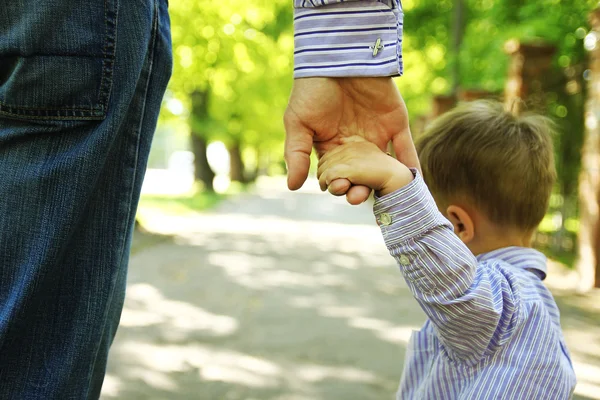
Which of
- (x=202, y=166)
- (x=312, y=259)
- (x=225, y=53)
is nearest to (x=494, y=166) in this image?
(x=312, y=259)

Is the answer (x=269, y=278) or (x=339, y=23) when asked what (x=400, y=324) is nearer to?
(x=269, y=278)

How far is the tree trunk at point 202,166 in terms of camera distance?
70.4ft

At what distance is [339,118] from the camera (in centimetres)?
146

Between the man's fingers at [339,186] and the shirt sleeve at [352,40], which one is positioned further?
the shirt sleeve at [352,40]

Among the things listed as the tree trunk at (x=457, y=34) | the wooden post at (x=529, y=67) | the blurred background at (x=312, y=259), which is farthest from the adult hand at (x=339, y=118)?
the tree trunk at (x=457, y=34)

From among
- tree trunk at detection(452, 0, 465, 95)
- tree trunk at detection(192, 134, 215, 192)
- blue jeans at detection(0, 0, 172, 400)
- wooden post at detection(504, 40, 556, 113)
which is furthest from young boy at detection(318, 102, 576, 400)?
tree trunk at detection(192, 134, 215, 192)

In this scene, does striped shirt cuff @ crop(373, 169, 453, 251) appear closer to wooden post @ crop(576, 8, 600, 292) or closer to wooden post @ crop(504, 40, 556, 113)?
wooden post @ crop(576, 8, 600, 292)

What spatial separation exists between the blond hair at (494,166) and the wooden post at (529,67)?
7.44 metres

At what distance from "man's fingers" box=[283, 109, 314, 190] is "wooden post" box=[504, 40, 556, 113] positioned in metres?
8.03

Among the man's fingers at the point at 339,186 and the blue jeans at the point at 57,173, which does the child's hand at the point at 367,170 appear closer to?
the man's fingers at the point at 339,186

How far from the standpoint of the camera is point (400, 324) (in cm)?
494

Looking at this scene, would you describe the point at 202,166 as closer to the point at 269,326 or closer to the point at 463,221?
the point at 269,326

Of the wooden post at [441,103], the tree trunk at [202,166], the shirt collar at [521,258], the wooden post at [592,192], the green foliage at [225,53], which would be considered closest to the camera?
the shirt collar at [521,258]

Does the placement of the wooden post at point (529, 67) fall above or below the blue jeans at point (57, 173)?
above
